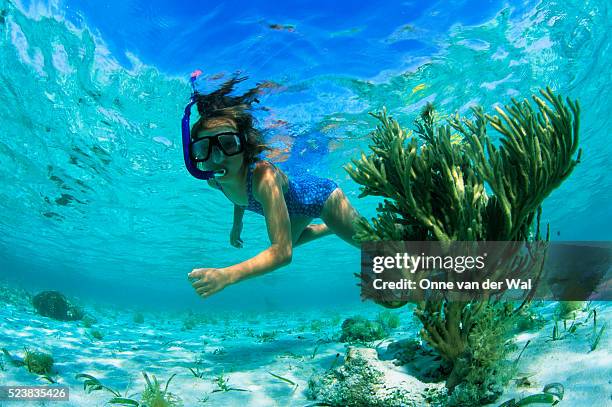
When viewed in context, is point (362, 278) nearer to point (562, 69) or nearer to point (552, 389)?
point (552, 389)

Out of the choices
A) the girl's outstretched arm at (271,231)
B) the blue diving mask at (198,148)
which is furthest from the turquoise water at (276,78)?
the girl's outstretched arm at (271,231)

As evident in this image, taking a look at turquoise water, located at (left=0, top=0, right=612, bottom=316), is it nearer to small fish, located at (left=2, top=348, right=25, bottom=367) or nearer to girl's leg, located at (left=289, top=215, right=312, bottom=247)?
girl's leg, located at (left=289, top=215, right=312, bottom=247)

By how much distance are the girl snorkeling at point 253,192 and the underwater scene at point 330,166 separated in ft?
0.10

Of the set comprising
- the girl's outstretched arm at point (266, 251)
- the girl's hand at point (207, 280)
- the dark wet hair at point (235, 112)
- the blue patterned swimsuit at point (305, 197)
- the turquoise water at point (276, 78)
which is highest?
the turquoise water at point (276, 78)

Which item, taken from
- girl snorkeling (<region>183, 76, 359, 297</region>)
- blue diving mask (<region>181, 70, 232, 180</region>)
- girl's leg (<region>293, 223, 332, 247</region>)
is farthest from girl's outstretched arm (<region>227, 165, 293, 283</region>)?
girl's leg (<region>293, 223, 332, 247</region>)

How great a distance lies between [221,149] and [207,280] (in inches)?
75.0

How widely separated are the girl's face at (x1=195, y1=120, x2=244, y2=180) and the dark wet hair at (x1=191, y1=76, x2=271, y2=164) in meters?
0.10

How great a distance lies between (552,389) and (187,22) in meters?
9.14

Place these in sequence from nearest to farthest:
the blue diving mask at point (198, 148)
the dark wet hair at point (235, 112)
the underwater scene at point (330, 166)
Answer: the underwater scene at point (330, 166), the blue diving mask at point (198, 148), the dark wet hair at point (235, 112)

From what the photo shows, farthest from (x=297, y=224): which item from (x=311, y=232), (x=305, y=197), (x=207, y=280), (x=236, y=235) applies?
(x=207, y=280)

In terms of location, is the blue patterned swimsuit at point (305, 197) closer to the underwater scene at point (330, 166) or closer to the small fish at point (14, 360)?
the underwater scene at point (330, 166)

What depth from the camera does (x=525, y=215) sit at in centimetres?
304

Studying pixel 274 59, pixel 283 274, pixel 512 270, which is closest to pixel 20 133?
pixel 274 59

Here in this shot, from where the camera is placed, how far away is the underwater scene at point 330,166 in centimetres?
306
